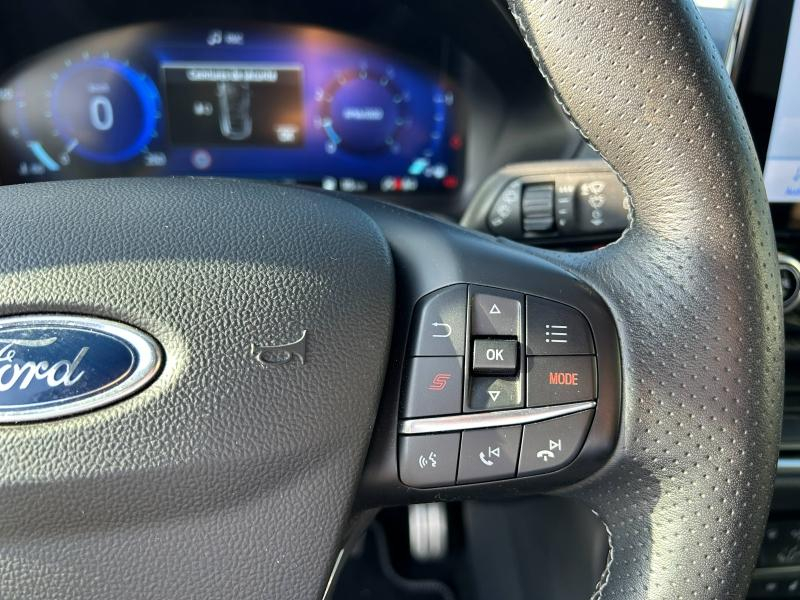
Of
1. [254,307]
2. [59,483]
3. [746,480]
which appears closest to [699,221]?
[746,480]

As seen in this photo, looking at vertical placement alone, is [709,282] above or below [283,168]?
above

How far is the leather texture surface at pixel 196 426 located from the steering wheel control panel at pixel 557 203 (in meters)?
0.61

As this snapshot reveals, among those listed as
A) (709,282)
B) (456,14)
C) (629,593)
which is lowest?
(629,593)

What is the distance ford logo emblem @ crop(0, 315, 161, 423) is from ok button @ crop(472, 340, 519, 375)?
22 cm

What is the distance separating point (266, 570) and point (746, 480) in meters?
0.34

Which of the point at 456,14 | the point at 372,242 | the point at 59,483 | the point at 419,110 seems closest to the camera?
the point at 59,483

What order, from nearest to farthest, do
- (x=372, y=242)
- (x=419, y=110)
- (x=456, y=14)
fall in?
(x=372, y=242) < (x=456, y=14) < (x=419, y=110)

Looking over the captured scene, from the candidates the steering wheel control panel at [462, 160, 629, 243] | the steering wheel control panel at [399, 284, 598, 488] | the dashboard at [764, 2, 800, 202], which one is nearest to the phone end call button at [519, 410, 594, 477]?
the steering wheel control panel at [399, 284, 598, 488]

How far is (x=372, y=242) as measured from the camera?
0.56m

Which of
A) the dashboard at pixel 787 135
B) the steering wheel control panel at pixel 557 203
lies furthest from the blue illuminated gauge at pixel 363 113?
the dashboard at pixel 787 135

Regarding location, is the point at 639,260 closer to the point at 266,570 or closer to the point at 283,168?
the point at 266,570

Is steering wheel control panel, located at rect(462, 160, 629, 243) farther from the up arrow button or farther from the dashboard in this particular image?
the up arrow button

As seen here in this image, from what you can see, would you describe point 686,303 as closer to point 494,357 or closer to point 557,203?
point 494,357

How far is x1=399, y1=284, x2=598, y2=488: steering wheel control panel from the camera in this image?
509 millimetres
